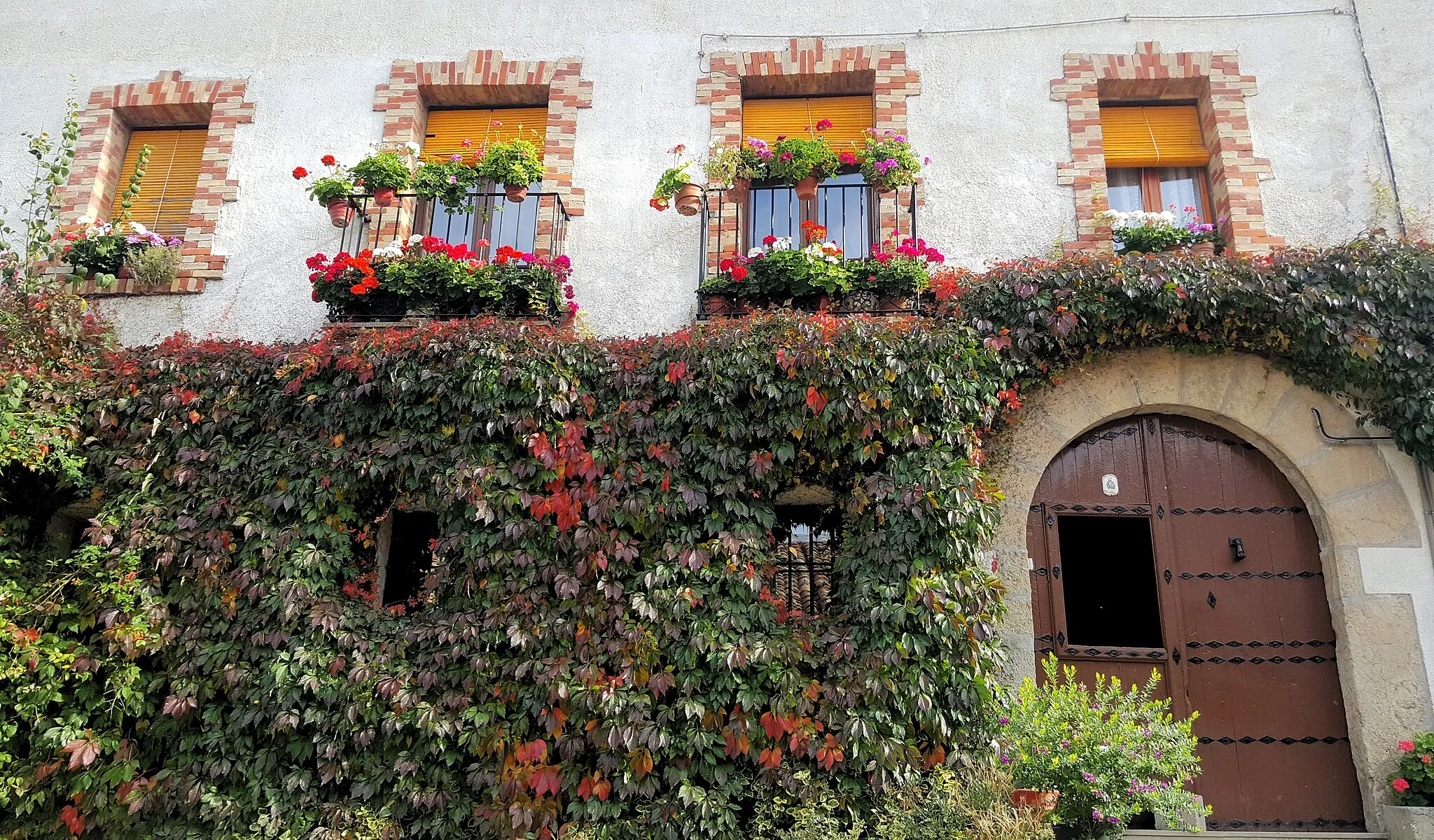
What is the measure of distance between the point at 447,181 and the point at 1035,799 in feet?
16.0

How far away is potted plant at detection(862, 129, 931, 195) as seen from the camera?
5703 millimetres

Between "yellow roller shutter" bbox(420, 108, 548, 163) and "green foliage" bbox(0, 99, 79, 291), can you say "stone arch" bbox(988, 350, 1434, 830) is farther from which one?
"green foliage" bbox(0, 99, 79, 291)

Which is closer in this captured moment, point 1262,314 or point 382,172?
point 1262,314

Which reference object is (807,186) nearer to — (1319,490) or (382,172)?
(382,172)

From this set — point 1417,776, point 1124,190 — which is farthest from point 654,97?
point 1417,776

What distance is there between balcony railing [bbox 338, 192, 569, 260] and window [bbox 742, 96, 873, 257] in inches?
54.2

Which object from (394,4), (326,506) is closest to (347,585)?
(326,506)

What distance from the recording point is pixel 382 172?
5.86 m

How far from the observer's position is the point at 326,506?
16.4 feet

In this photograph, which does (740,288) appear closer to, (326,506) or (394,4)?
(326,506)

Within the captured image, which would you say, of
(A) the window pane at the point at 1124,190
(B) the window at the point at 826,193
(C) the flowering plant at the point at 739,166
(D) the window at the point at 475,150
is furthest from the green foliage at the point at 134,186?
(A) the window pane at the point at 1124,190

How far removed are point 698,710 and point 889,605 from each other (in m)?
1.06

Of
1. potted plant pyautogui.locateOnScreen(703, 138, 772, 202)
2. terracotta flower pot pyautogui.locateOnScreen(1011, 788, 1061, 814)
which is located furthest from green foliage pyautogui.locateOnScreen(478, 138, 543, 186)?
terracotta flower pot pyautogui.locateOnScreen(1011, 788, 1061, 814)

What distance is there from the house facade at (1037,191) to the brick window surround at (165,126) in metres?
0.02
